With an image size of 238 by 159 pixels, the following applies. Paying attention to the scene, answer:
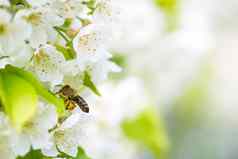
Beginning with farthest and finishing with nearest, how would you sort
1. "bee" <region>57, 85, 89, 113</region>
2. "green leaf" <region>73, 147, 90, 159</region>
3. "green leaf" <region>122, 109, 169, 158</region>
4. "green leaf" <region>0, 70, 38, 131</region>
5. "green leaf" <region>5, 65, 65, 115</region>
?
"green leaf" <region>122, 109, 169, 158</region> < "green leaf" <region>73, 147, 90, 159</region> < "bee" <region>57, 85, 89, 113</region> < "green leaf" <region>5, 65, 65, 115</region> < "green leaf" <region>0, 70, 38, 131</region>

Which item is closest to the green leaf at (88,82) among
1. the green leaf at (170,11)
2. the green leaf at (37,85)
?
the green leaf at (37,85)

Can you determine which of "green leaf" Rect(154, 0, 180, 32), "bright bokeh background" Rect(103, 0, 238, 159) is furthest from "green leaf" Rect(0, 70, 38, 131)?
"green leaf" Rect(154, 0, 180, 32)

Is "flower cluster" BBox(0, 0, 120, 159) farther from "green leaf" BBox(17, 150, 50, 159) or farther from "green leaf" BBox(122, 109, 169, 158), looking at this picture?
"green leaf" BBox(122, 109, 169, 158)

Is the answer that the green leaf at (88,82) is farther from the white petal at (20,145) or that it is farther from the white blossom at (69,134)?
the white petal at (20,145)

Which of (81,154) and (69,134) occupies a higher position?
(69,134)

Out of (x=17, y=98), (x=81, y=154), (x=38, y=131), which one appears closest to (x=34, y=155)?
(x=38, y=131)

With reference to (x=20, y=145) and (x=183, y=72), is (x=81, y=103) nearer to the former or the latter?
(x=20, y=145)
